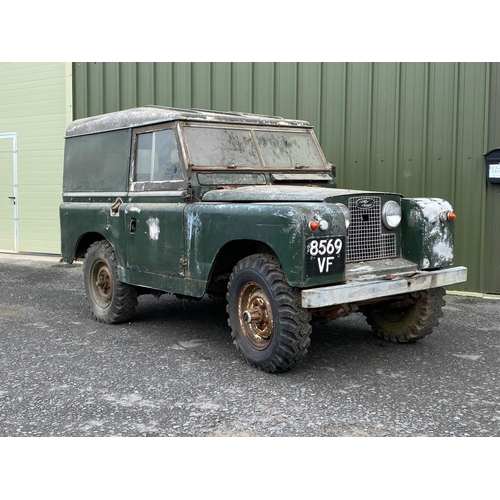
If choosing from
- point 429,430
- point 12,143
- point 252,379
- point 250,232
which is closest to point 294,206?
point 250,232

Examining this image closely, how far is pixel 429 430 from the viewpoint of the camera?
3.85m

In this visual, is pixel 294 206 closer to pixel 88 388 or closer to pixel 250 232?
pixel 250 232

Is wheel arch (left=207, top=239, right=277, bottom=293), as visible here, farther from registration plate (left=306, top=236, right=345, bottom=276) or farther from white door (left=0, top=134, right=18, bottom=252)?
white door (left=0, top=134, right=18, bottom=252)

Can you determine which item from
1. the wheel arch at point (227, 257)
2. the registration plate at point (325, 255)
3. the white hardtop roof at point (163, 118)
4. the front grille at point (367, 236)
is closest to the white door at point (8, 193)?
the white hardtop roof at point (163, 118)

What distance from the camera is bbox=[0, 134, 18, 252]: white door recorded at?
12.7m

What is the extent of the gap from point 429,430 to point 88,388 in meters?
2.41

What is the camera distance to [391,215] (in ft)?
17.6

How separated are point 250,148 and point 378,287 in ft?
6.72

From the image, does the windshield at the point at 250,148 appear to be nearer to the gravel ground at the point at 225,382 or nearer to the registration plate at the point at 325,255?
the registration plate at the point at 325,255

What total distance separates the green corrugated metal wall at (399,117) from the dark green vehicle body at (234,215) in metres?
2.33

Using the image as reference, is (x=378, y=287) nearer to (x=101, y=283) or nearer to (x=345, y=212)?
(x=345, y=212)

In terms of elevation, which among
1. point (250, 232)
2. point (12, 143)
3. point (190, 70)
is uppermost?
point (190, 70)

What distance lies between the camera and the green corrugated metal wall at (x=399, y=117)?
8047mm

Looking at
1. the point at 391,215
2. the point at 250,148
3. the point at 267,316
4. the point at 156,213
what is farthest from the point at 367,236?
the point at 156,213
